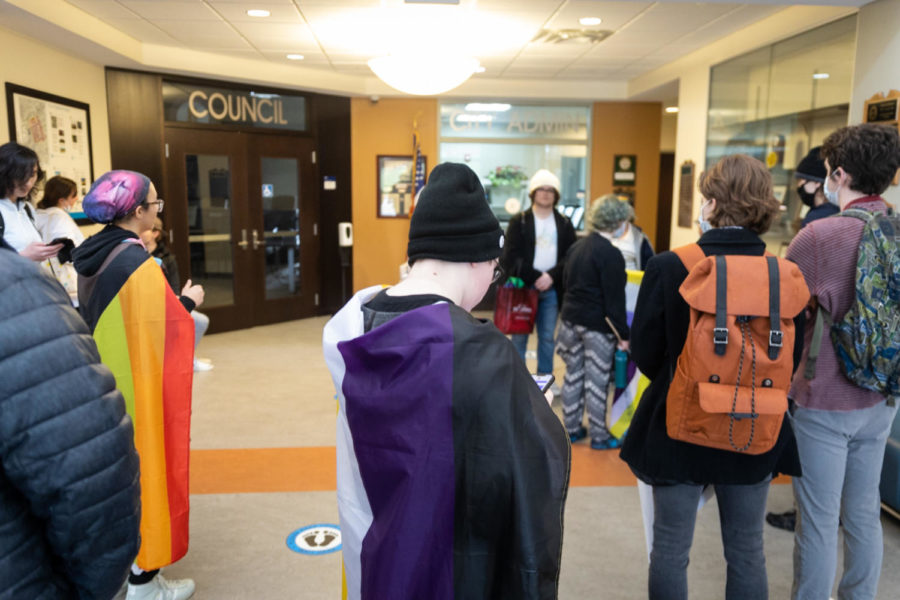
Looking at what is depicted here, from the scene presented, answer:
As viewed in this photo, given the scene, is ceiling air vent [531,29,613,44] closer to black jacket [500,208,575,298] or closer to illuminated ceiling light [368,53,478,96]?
illuminated ceiling light [368,53,478,96]

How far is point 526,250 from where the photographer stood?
4789mm

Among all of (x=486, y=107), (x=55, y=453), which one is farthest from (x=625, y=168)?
(x=55, y=453)

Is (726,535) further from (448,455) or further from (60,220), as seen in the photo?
(60,220)

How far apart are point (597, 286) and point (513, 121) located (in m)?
5.60

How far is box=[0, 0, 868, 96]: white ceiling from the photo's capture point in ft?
16.4

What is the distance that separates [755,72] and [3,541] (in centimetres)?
595

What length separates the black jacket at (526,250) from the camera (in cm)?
478

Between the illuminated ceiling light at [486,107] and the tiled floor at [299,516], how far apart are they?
513cm

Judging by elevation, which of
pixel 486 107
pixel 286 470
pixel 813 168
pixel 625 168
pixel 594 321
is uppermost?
pixel 486 107

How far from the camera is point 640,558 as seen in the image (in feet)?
9.29

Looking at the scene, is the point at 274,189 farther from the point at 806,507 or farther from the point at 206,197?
the point at 806,507

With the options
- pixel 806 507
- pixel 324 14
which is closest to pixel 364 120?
pixel 324 14

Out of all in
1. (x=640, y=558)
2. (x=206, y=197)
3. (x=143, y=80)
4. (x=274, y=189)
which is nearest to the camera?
(x=640, y=558)

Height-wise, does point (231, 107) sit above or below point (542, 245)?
above
